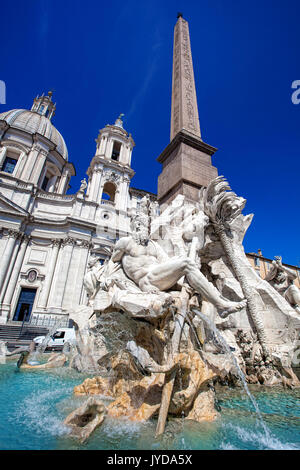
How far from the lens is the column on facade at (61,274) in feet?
64.6

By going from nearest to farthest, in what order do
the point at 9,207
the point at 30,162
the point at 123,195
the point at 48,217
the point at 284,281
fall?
the point at 284,281, the point at 9,207, the point at 48,217, the point at 30,162, the point at 123,195

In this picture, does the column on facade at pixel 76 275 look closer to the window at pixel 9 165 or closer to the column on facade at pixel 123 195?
the column on facade at pixel 123 195

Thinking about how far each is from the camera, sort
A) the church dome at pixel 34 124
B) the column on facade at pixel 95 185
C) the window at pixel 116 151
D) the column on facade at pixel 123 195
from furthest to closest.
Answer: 1. the window at pixel 116 151
2. the church dome at pixel 34 124
3. the column on facade at pixel 123 195
4. the column on facade at pixel 95 185

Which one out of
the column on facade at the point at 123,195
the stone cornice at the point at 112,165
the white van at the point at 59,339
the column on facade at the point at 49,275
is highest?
the stone cornice at the point at 112,165

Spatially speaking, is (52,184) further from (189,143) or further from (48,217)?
(189,143)

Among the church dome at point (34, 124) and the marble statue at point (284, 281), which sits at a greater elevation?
the church dome at point (34, 124)

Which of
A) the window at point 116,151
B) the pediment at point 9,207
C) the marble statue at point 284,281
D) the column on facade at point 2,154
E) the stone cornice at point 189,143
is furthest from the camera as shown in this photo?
the window at point 116,151

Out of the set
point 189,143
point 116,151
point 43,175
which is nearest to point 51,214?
point 43,175

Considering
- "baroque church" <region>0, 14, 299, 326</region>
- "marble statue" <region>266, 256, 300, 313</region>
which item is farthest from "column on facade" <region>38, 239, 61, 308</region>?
"marble statue" <region>266, 256, 300, 313</region>

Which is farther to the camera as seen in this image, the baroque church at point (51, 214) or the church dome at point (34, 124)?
the church dome at point (34, 124)

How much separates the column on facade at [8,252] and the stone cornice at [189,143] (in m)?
18.3

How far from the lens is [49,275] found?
69.8 ft

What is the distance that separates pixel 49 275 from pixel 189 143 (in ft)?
61.5

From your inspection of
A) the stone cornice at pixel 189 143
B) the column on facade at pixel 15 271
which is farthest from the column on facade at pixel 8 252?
the stone cornice at pixel 189 143
